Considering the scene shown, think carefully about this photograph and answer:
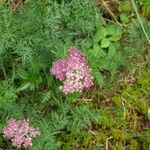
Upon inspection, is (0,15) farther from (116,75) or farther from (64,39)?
(116,75)

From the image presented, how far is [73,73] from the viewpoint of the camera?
2.96 meters

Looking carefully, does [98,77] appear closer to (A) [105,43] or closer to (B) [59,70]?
(B) [59,70]

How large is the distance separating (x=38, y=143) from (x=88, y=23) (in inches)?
37.3

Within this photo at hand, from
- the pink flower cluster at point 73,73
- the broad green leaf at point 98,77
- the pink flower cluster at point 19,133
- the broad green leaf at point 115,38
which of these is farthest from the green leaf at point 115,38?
the pink flower cluster at point 19,133

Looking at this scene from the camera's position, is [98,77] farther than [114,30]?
No

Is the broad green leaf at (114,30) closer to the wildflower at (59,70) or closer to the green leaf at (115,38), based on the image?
the green leaf at (115,38)

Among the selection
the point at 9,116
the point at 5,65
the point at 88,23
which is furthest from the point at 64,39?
the point at 9,116

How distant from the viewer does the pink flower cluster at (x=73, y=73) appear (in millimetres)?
2943

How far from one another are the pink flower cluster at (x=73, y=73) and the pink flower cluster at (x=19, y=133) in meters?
0.33

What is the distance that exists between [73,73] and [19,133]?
491mm

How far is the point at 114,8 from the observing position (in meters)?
3.85

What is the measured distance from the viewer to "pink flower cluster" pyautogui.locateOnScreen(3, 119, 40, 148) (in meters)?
Answer: 2.97

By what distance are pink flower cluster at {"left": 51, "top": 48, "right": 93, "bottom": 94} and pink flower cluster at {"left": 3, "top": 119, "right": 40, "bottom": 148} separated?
12.9 inches

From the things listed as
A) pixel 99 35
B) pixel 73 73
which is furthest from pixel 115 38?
pixel 73 73
